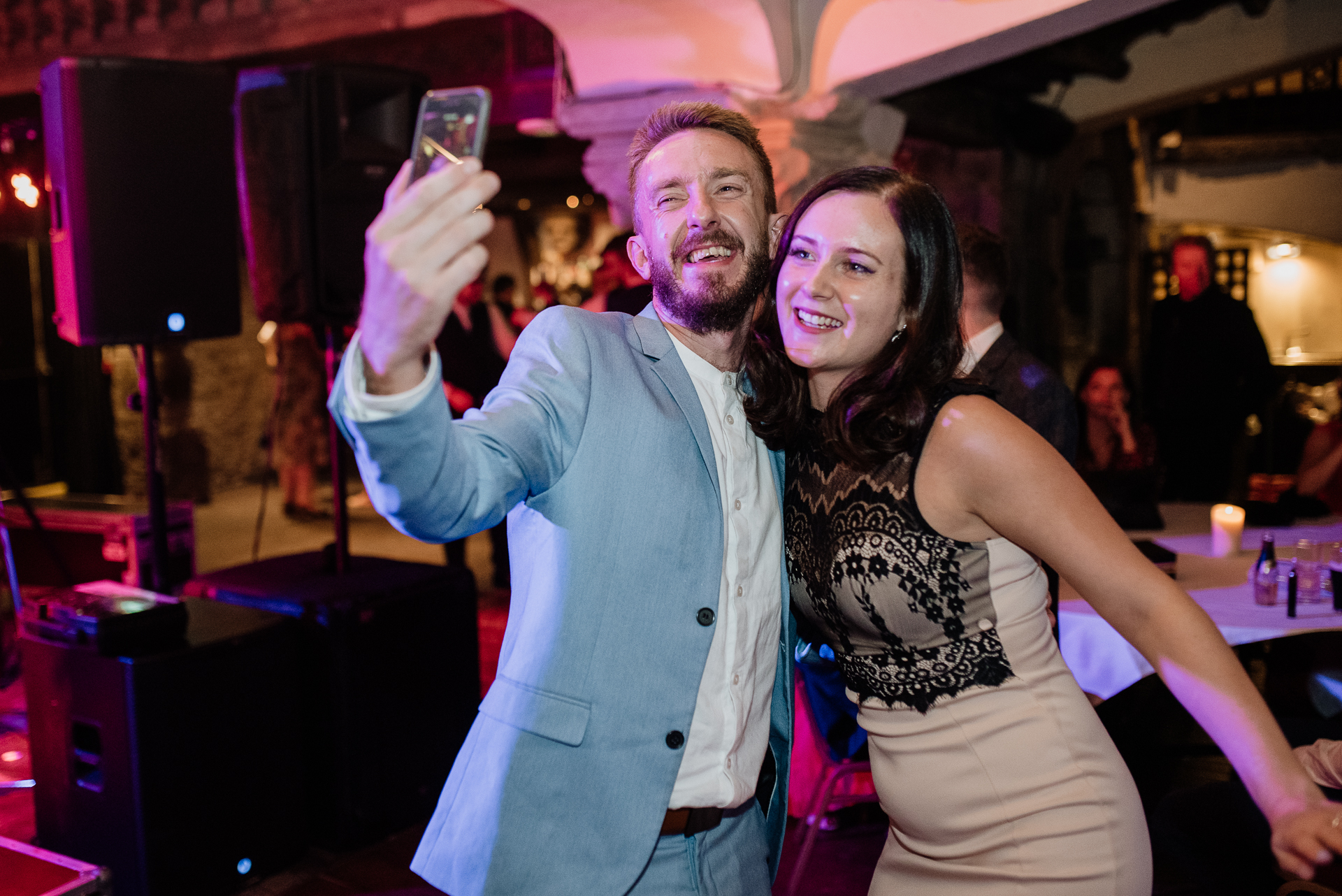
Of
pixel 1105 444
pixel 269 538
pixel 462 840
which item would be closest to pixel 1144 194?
pixel 1105 444

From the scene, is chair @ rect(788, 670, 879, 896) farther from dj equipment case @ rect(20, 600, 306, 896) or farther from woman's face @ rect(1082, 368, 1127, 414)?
woman's face @ rect(1082, 368, 1127, 414)

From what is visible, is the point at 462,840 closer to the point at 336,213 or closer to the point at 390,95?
the point at 336,213

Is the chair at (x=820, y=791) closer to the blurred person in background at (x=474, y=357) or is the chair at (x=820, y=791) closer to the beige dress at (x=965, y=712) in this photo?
the beige dress at (x=965, y=712)

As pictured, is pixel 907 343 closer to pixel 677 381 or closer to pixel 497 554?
pixel 677 381

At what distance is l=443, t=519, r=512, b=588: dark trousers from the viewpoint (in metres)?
5.17

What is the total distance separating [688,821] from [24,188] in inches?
167

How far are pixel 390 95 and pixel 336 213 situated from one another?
412mm

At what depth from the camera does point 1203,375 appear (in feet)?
16.3

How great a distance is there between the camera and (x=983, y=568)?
1.39 m

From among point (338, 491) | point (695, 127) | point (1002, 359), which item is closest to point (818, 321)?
point (695, 127)

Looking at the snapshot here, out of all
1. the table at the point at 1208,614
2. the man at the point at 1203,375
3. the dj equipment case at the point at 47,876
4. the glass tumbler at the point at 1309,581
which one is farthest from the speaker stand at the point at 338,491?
the man at the point at 1203,375

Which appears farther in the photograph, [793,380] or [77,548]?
[77,548]

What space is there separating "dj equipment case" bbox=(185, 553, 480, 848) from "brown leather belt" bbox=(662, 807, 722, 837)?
1660 millimetres

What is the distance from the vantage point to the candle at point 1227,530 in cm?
311
